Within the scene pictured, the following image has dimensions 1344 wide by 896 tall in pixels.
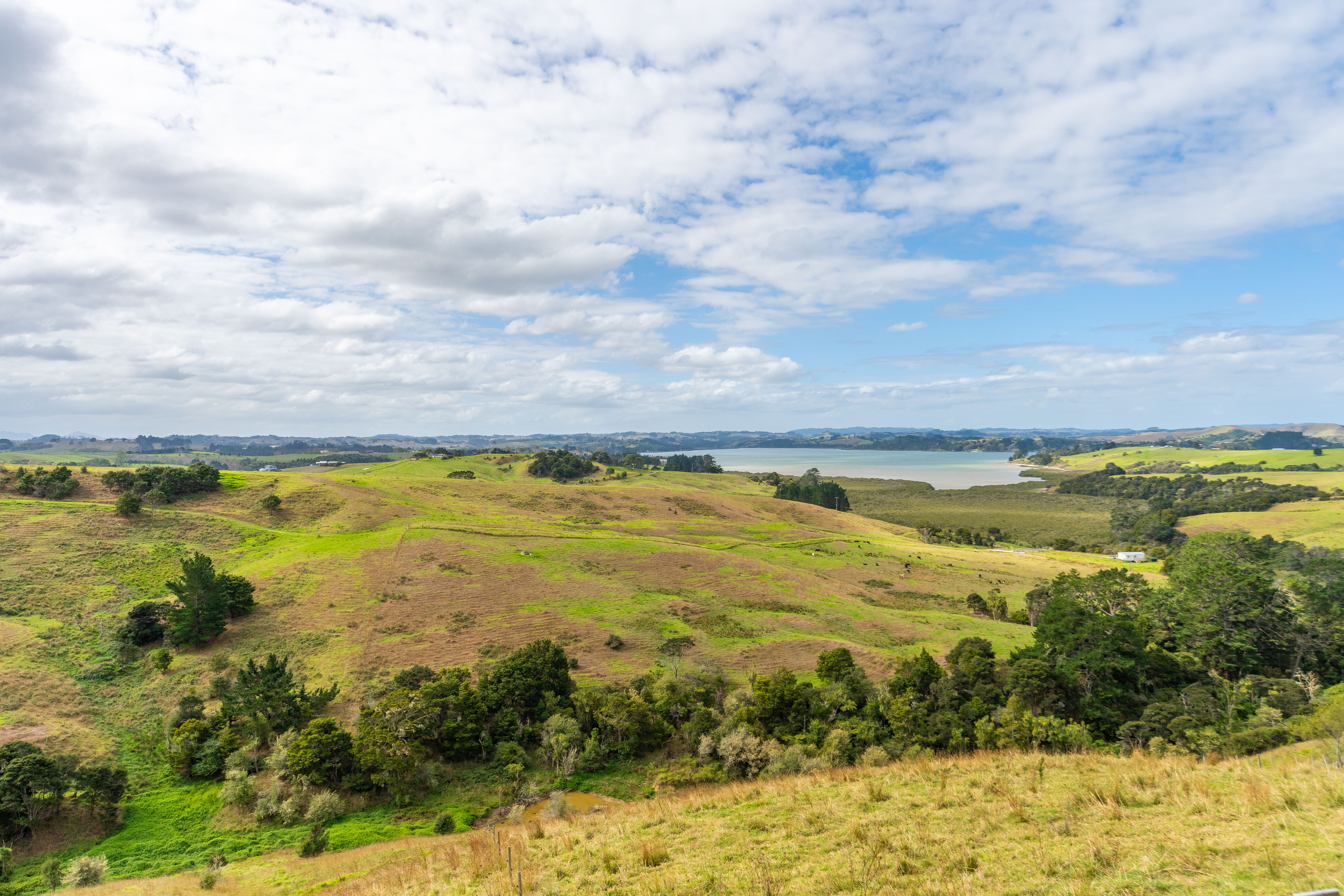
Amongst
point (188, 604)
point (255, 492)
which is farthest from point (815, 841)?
point (255, 492)

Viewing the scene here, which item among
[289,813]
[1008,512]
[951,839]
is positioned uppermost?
[951,839]

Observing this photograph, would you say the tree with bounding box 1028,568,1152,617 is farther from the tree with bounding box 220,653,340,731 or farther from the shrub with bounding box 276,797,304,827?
the tree with bounding box 220,653,340,731

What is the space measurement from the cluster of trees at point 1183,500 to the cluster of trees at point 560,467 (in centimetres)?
13778

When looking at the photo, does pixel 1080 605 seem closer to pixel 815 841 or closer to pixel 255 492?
pixel 815 841

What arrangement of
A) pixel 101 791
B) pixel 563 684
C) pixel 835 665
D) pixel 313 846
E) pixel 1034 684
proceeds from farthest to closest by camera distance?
1. pixel 835 665
2. pixel 563 684
3. pixel 1034 684
4. pixel 101 791
5. pixel 313 846

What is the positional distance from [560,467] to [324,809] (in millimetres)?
127902

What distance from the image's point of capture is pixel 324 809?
29016mm

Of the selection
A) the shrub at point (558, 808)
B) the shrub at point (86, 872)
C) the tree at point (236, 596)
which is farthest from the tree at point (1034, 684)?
the tree at point (236, 596)

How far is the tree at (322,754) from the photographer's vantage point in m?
30.7

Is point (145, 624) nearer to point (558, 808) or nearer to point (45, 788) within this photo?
point (45, 788)

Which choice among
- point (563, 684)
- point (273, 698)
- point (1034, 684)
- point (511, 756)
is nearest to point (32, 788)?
point (273, 698)

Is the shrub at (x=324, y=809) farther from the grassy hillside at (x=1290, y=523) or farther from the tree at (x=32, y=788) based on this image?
the grassy hillside at (x=1290, y=523)

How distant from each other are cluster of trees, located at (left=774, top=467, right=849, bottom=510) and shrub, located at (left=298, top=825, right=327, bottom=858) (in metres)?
123

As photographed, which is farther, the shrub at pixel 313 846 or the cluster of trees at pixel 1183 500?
the cluster of trees at pixel 1183 500
